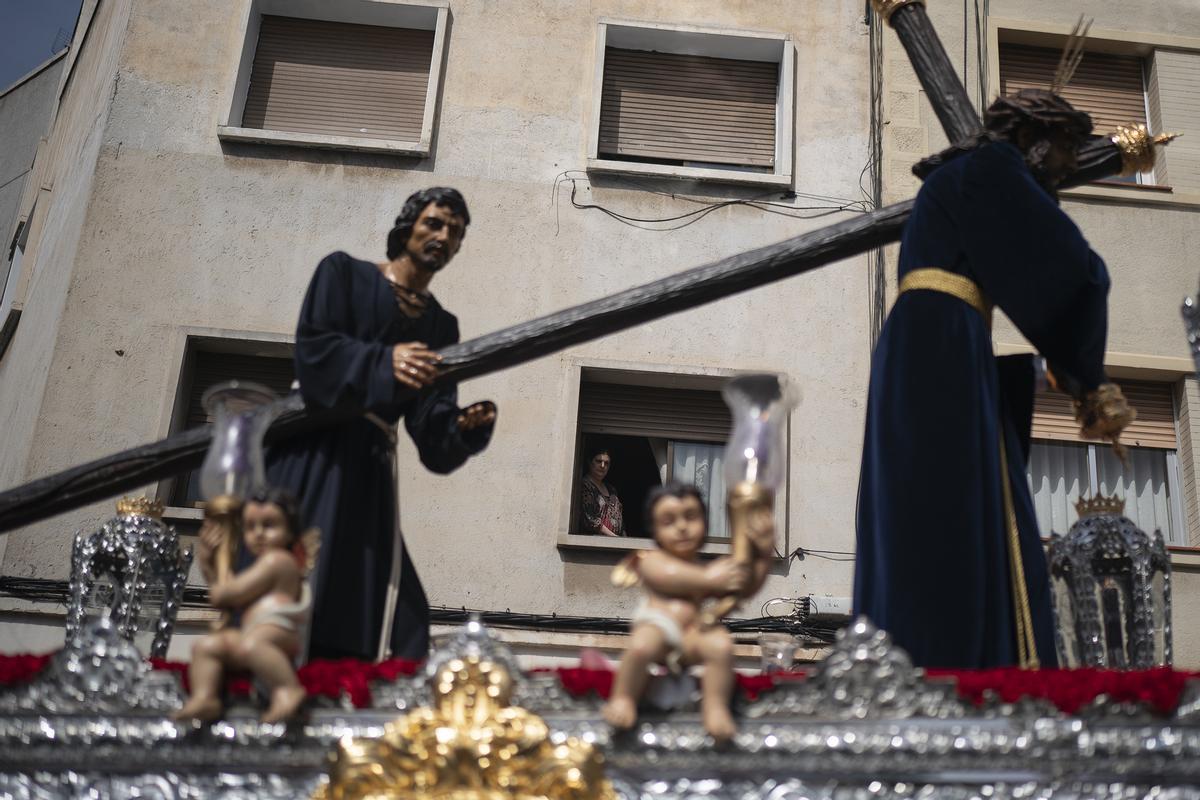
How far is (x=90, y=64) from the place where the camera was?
1352 cm

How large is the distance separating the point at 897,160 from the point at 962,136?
5789 mm

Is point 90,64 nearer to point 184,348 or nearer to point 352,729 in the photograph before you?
point 184,348

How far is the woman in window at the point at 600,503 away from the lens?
10.2 m

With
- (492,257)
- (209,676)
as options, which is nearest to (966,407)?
(209,676)

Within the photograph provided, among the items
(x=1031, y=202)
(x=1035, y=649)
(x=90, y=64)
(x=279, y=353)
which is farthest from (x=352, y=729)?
(x=90, y=64)

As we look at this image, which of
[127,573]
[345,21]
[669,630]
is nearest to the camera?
[669,630]

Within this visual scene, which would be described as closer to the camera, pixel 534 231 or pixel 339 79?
pixel 534 231

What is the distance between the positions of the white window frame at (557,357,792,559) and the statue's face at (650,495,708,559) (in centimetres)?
636

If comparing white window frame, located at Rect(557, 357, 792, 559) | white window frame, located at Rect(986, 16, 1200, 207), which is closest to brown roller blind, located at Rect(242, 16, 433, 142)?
white window frame, located at Rect(557, 357, 792, 559)

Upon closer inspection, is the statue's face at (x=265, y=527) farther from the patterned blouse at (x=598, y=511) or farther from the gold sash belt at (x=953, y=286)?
the patterned blouse at (x=598, y=511)

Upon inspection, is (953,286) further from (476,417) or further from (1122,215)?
(1122,215)

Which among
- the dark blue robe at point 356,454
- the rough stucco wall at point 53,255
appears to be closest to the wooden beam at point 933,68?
the dark blue robe at point 356,454

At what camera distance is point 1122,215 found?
37.2 ft

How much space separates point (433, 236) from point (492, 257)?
5884 millimetres
